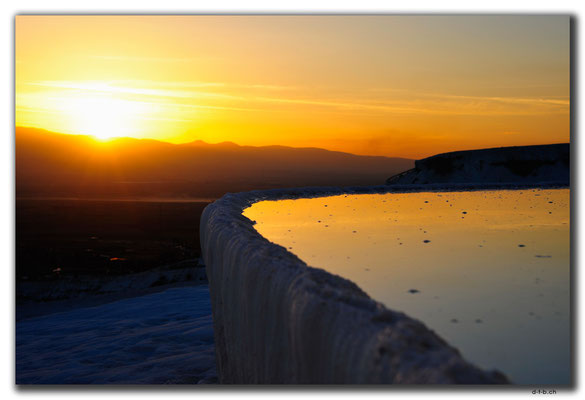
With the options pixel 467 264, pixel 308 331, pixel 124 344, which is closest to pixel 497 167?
pixel 124 344

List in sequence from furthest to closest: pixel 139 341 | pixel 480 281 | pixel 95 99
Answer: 1. pixel 139 341
2. pixel 95 99
3. pixel 480 281

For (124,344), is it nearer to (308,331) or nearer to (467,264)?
(467,264)

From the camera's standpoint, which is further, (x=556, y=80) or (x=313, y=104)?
(x=313, y=104)

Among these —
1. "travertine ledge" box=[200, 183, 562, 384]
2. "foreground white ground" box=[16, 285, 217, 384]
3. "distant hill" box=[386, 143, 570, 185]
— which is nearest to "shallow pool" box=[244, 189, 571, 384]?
"travertine ledge" box=[200, 183, 562, 384]

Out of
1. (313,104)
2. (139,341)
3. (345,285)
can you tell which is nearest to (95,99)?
(313,104)

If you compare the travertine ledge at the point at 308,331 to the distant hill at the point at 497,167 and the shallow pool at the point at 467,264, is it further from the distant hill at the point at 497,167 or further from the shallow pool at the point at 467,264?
the distant hill at the point at 497,167
